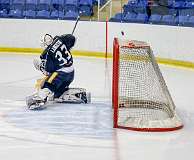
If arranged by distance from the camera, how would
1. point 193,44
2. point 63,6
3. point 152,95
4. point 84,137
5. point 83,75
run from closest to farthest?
point 84,137, point 152,95, point 83,75, point 193,44, point 63,6

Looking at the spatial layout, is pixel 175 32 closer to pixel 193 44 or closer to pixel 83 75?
pixel 193 44

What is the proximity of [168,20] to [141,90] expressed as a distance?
442 cm

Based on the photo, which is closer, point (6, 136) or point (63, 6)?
point (6, 136)

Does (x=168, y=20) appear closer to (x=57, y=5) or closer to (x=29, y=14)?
(x=57, y=5)

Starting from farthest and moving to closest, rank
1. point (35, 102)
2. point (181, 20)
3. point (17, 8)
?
1. point (17, 8)
2. point (181, 20)
3. point (35, 102)

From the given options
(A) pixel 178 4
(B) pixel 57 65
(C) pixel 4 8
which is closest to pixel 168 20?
(A) pixel 178 4

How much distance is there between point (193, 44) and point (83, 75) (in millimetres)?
2114

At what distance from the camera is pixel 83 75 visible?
8.26 m

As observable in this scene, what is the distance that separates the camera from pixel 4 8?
11.5 meters

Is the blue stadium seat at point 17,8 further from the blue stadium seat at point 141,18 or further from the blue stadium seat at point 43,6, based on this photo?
the blue stadium seat at point 141,18

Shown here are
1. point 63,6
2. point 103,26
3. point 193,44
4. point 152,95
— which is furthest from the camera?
point 63,6

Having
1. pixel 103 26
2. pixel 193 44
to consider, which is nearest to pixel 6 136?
pixel 193 44

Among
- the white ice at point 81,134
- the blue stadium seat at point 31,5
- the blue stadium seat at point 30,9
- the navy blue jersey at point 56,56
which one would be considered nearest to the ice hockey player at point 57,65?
the navy blue jersey at point 56,56

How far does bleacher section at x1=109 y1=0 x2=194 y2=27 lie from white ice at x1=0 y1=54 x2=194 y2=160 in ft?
9.21
